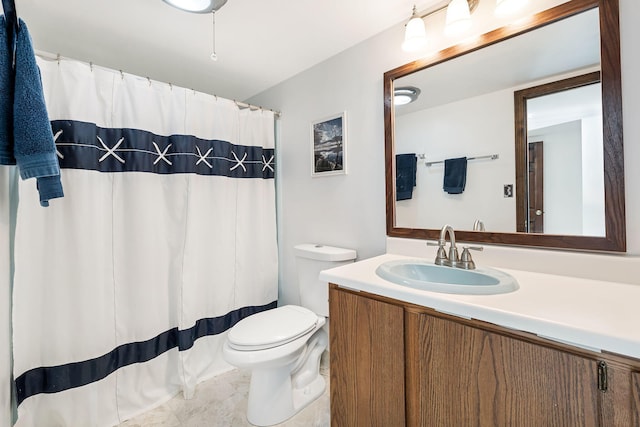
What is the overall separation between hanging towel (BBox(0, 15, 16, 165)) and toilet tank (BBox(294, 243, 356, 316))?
1321 mm

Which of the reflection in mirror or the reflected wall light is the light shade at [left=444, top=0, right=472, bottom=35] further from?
the reflection in mirror

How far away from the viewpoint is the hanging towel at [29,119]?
89 cm

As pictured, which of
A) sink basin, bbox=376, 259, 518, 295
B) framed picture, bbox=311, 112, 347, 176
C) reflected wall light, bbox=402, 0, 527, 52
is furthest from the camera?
framed picture, bbox=311, 112, 347, 176

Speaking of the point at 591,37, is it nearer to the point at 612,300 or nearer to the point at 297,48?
the point at 612,300

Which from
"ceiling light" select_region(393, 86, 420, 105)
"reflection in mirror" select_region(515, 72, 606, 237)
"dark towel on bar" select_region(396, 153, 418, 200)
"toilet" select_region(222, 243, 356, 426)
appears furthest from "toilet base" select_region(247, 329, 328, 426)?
"ceiling light" select_region(393, 86, 420, 105)

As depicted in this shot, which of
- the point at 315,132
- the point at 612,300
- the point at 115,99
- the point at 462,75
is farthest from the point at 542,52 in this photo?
the point at 115,99

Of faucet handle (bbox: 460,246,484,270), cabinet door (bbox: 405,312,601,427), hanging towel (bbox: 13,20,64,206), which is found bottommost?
cabinet door (bbox: 405,312,601,427)

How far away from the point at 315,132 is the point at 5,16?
1402 mm

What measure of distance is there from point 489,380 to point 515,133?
3.03 ft

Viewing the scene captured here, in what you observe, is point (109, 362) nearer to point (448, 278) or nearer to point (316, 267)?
point (316, 267)

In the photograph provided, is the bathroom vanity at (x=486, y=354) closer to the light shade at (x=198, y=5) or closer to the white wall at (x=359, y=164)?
the white wall at (x=359, y=164)

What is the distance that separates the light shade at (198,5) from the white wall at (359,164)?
29.3 inches

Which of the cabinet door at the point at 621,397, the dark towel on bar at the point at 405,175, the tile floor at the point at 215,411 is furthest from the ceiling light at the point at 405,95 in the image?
the tile floor at the point at 215,411

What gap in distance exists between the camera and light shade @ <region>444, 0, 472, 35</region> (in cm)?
112
